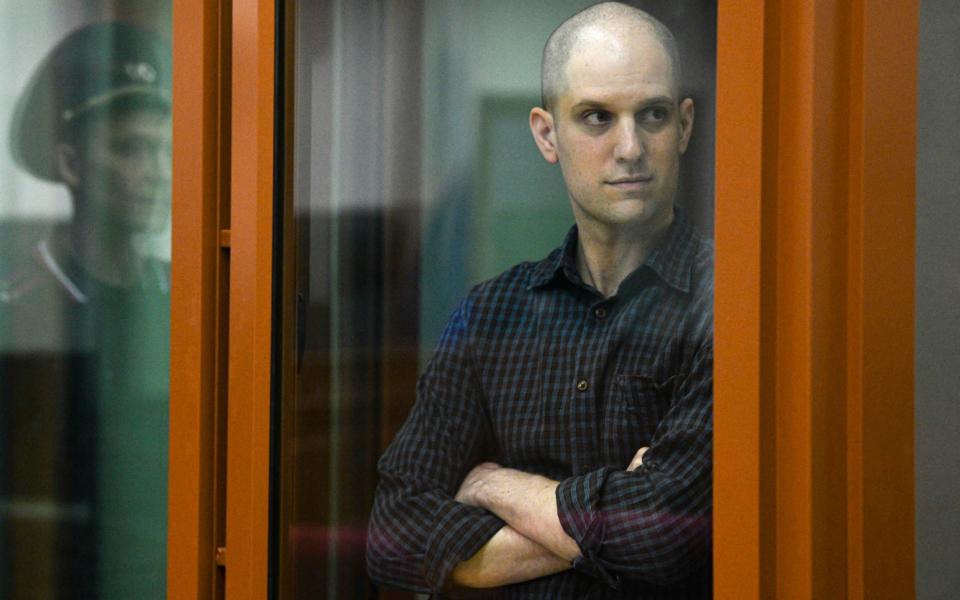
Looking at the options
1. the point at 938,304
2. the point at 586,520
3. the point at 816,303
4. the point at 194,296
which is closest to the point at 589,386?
the point at 586,520

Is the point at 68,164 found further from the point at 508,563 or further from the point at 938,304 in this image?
the point at 938,304

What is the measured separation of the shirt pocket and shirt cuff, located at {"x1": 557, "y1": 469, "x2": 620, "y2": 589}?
39mm

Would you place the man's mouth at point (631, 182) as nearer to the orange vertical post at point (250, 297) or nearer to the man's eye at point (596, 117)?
the man's eye at point (596, 117)

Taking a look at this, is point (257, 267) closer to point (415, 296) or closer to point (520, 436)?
point (415, 296)

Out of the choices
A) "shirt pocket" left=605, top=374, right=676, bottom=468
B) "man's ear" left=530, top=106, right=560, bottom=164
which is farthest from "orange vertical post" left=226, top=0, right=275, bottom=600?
"shirt pocket" left=605, top=374, right=676, bottom=468

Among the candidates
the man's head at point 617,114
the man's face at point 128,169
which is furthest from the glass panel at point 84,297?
the man's head at point 617,114

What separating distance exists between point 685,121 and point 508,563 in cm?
A: 61

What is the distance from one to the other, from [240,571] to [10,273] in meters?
0.73

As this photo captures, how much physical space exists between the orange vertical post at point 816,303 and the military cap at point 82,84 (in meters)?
1.02

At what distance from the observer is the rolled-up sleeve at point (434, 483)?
4.66 ft

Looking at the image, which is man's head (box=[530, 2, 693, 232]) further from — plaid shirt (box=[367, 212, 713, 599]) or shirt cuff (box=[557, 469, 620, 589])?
shirt cuff (box=[557, 469, 620, 589])

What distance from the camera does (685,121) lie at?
52.0 inches

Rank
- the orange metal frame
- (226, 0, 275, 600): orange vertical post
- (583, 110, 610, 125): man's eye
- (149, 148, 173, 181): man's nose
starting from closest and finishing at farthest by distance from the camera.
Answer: the orange metal frame
(583, 110, 610, 125): man's eye
(226, 0, 275, 600): orange vertical post
(149, 148, 173, 181): man's nose

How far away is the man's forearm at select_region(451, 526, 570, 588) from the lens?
138 centimetres
